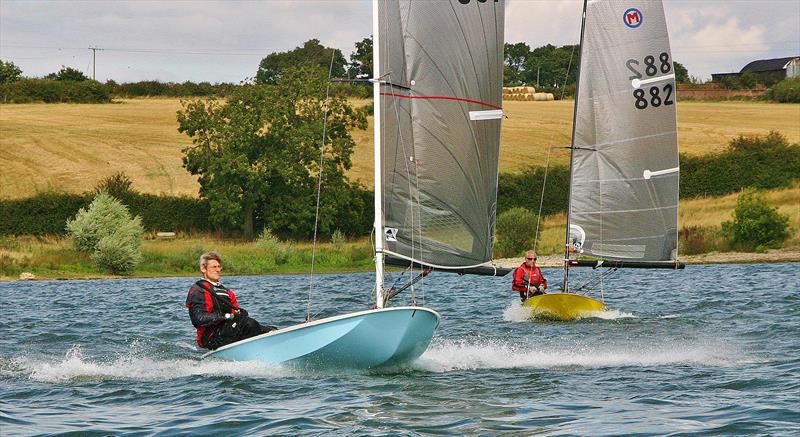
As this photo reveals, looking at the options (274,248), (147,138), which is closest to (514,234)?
(274,248)

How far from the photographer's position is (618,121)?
92.2ft

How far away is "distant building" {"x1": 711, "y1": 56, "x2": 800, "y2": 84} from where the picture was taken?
12553 centimetres

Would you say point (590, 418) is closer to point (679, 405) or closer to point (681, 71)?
point (679, 405)

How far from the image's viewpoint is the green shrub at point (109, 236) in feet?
155

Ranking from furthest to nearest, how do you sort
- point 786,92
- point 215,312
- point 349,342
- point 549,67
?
point 549,67 → point 786,92 → point 215,312 → point 349,342

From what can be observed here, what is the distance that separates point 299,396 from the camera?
14555 mm

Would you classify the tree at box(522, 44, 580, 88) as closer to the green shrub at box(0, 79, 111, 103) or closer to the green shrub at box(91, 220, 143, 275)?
the green shrub at box(0, 79, 111, 103)

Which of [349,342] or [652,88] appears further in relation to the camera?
[652,88]

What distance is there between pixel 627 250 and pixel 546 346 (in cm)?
895

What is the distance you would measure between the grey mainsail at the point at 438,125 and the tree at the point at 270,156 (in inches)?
1654

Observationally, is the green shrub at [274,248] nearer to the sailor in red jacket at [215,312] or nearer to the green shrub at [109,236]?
the green shrub at [109,236]

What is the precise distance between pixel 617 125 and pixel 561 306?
547cm

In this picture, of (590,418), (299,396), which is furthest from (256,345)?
(590,418)

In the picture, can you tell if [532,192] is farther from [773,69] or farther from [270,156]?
[773,69]
